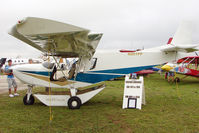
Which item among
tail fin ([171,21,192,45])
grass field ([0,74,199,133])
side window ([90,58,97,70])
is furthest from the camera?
tail fin ([171,21,192,45])

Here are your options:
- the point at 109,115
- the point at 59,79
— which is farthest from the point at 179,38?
the point at 59,79

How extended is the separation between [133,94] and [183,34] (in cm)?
334

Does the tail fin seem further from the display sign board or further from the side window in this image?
the side window

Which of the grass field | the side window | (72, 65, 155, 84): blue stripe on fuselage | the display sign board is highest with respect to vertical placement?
the side window

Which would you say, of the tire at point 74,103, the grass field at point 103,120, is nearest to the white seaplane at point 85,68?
the tire at point 74,103

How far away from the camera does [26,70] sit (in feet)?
19.4

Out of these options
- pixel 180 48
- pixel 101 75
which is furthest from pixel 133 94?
pixel 180 48

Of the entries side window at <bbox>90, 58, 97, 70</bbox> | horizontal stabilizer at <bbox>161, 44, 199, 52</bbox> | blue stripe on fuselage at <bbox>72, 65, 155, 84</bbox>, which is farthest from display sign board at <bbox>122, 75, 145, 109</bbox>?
horizontal stabilizer at <bbox>161, 44, 199, 52</bbox>

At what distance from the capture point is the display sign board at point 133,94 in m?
5.70

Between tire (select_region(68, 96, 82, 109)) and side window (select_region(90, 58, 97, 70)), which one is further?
side window (select_region(90, 58, 97, 70))

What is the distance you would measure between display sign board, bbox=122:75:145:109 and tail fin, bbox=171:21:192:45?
8.18 ft

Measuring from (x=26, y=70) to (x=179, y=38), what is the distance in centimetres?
602

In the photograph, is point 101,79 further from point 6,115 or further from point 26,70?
point 6,115

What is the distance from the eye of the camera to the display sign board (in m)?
5.70
